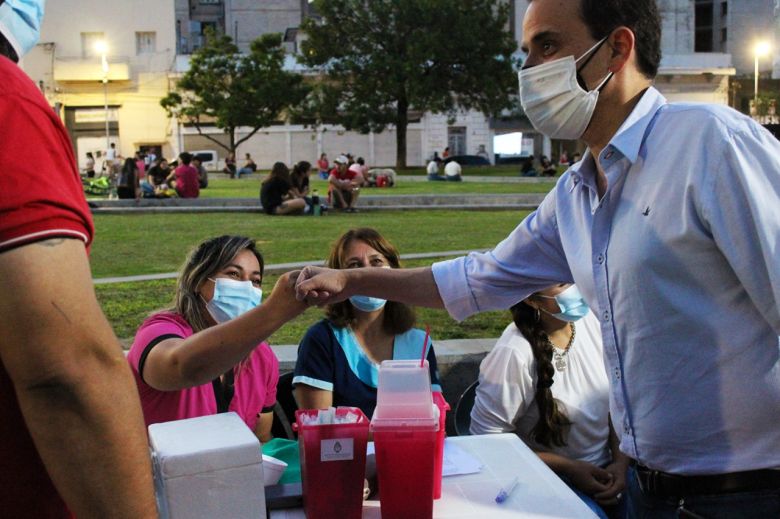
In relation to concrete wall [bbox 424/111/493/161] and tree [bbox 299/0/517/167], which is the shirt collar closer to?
tree [bbox 299/0/517/167]

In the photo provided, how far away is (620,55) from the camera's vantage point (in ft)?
7.77

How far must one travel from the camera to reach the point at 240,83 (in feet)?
163

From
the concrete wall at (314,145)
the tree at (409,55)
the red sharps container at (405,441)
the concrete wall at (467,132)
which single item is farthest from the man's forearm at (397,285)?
the concrete wall at (467,132)

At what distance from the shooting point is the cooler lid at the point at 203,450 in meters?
1.96

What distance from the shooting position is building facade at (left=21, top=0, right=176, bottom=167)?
55.9 meters

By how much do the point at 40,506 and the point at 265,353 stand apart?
2.33m

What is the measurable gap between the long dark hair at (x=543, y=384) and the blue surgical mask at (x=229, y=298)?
1144 millimetres

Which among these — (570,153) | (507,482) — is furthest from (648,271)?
(570,153)

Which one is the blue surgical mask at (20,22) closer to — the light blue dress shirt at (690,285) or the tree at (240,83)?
the light blue dress shirt at (690,285)

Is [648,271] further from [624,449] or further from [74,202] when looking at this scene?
[74,202]

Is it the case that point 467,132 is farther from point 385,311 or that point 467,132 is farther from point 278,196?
point 385,311

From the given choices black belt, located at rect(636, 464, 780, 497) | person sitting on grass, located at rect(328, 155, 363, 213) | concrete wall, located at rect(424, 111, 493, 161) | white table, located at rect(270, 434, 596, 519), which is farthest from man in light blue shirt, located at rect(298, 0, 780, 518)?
concrete wall, located at rect(424, 111, 493, 161)

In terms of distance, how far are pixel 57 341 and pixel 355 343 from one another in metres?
2.80

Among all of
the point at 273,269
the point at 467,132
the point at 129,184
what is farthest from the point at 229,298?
the point at 467,132
